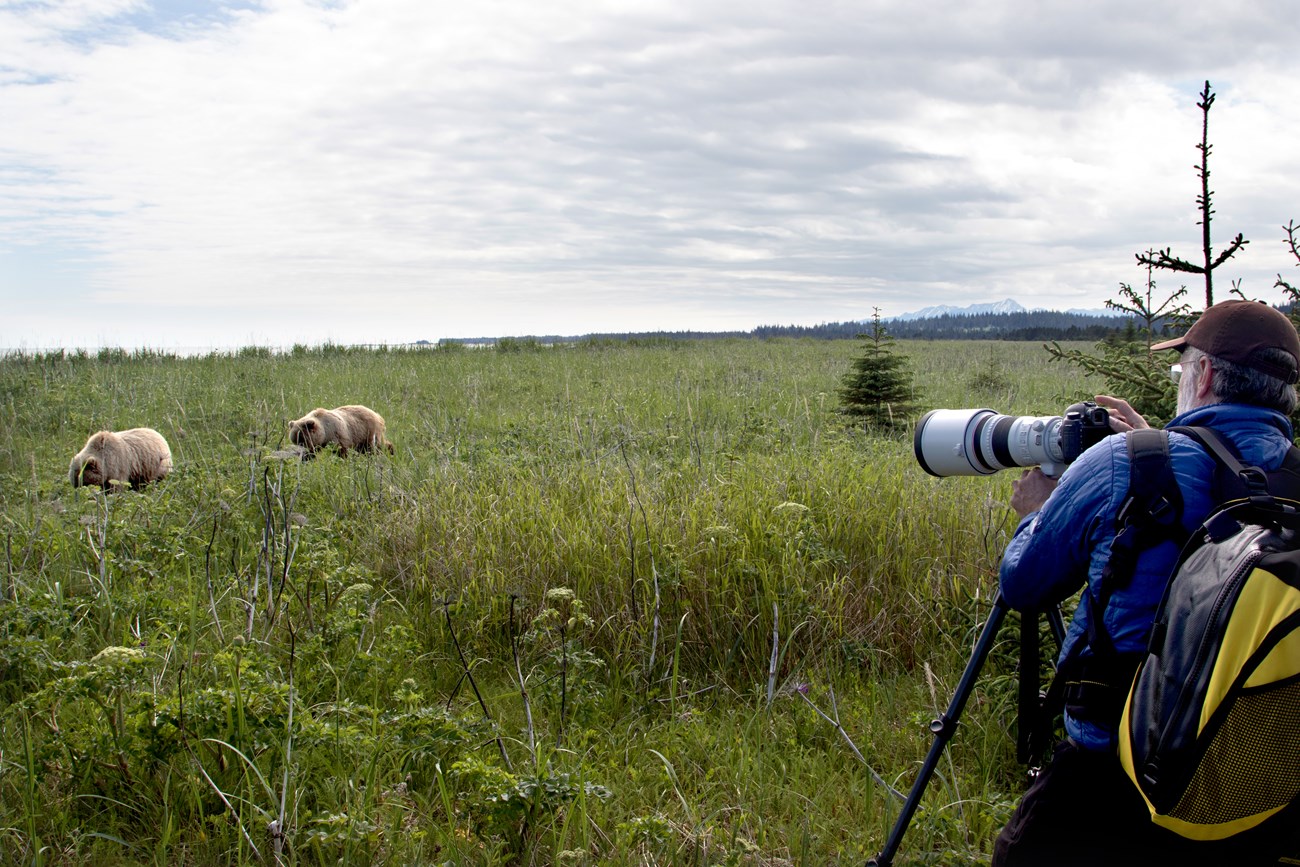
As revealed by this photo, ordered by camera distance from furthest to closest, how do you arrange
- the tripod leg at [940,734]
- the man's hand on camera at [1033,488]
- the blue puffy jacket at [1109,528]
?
the man's hand on camera at [1033,488] < the tripod leg at [940,734] < the blue puffy jacket at [1109,528]

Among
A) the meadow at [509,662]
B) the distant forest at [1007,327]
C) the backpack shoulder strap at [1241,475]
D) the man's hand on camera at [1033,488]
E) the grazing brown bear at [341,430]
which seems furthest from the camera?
the distant forest at [1007,327]

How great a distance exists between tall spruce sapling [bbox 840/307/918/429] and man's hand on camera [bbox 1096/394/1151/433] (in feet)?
22.1

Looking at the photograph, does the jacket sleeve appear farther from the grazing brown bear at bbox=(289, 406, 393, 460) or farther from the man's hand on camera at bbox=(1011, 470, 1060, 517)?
the grazing brown bear at bbox=(289, 406, 393, 460)

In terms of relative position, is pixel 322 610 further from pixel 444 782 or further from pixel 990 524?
pixel 990 524

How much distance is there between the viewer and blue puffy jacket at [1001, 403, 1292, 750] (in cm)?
175

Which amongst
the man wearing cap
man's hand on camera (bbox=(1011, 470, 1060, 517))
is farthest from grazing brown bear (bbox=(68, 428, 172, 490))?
the man wearing cap

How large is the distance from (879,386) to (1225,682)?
8102 millimetres

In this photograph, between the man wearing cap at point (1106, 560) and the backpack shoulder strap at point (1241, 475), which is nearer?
the backpack shoulder strap at point (1241, 475)

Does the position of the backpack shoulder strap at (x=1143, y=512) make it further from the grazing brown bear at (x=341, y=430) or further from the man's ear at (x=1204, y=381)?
the grazing brown bear at (x=341, y=430)

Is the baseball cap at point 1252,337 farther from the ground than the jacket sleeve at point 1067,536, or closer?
farther from the ground

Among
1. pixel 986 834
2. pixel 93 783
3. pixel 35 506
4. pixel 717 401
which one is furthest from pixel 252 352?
pixel 986 834

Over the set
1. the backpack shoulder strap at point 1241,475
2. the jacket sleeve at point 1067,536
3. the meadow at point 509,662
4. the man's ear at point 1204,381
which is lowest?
the meadow at point 509,662

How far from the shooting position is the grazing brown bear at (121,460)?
7.09m

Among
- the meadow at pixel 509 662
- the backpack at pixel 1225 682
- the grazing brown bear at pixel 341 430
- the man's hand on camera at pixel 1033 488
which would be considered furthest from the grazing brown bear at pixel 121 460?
the backpack at pixel 1225 682
